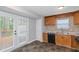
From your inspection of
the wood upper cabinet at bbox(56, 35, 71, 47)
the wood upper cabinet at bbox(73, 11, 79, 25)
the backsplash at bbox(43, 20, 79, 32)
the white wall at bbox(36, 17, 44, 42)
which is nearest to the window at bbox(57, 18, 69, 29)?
the backsplash at bbox(43, 20, 79, 32)

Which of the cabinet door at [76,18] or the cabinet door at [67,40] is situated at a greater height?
the cabinet door at [76,18]

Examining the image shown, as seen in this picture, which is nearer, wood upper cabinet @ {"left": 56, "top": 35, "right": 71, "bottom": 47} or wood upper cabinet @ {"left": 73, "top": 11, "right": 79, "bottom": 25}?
wood upper cabinet @ {"left": 73, "top": 11, "right": 79, "bottom": 25}

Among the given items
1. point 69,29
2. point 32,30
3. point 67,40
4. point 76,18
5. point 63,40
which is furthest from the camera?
point 32,30

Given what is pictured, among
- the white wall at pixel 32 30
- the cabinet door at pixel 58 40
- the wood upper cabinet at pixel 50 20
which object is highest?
the wood upper cabinet at pixel 50 20

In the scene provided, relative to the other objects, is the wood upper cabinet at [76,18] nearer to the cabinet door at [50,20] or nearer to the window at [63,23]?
the window at [63,23]

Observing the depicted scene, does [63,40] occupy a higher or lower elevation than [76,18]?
lower

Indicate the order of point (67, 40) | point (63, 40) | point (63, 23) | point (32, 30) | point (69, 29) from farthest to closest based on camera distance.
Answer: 1. point (32, 30)
2. point (63, 23)
3. point (69, 29)
4. point (63, 40)
5. point (67, 40)

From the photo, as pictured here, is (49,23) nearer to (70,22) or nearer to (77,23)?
(70,22)

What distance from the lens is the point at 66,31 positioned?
478cm

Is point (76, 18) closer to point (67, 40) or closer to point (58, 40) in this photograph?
point (67, 40)

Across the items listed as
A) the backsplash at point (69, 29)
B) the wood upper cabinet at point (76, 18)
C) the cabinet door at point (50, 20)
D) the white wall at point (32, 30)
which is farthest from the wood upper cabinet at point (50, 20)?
the wood upper cabinet at point (76, 18)

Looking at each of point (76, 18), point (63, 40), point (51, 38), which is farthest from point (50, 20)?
point (76, 18)

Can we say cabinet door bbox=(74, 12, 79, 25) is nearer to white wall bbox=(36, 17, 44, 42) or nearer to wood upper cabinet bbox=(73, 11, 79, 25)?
wood upper cabinet bbox=(73, 11, 79, 25)
